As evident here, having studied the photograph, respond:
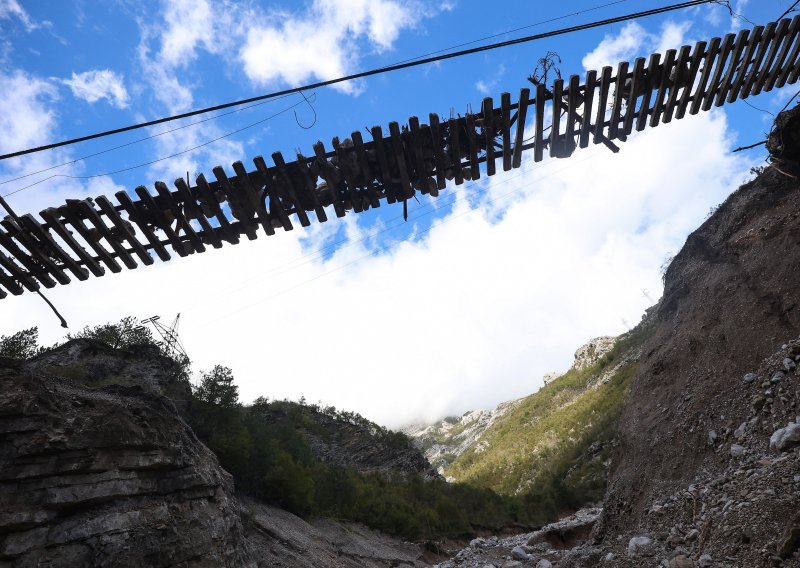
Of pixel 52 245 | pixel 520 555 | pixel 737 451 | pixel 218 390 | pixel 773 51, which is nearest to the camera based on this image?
pixel 52 245

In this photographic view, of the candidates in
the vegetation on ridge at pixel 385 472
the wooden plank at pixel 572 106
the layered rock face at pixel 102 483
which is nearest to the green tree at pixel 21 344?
the vegetation on ridge at pixel 385 472

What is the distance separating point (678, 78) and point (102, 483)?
29.9 ft

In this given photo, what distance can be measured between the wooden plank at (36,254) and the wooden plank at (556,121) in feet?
18.4

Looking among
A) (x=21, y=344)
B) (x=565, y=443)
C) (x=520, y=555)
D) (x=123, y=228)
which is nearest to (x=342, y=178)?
(x=123, y=228)

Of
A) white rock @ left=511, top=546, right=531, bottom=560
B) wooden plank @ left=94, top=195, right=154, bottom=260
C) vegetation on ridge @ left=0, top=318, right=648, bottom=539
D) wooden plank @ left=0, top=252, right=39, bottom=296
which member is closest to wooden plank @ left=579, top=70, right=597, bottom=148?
wooden plank @ left=94, top=195, right=154, bottom=260

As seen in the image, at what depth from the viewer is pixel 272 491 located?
14133 millimetres

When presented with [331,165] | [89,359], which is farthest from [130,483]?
[89,359]

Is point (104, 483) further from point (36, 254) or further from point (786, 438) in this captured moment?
point (786, 438)

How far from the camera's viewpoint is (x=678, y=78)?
534cm

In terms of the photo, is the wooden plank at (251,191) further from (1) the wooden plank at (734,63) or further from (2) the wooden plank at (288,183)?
(1) the wooden plank at (734,63)

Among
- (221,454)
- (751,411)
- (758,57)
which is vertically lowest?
(751,411)

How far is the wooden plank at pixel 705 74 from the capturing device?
5.39 meters

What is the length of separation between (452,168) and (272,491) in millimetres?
12903

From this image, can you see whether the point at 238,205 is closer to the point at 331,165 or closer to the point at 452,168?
the point at 331,165
